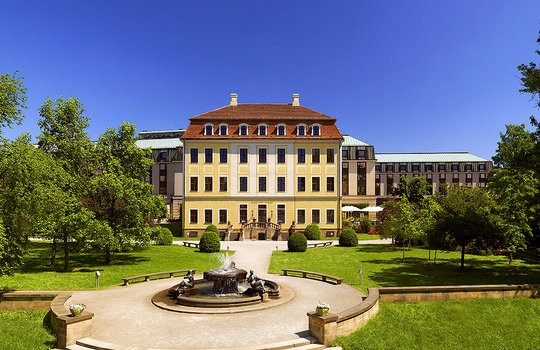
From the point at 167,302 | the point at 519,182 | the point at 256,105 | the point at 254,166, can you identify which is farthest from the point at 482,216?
the point at 256,105

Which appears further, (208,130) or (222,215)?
(208,130)

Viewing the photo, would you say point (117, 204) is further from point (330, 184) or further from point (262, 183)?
point (330, 184)

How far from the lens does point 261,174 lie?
4344 cm

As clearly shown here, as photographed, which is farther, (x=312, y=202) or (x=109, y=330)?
(x=312, y=202)

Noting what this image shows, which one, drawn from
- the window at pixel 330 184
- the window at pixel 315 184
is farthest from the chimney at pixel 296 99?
the window at pixel 330 184

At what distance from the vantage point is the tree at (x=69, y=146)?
72.1 feet

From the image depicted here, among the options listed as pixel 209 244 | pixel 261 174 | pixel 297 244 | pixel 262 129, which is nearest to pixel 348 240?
pixel 297 244

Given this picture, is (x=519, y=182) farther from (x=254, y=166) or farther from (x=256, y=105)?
(x=256, y=105)

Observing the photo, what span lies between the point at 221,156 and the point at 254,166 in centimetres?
422

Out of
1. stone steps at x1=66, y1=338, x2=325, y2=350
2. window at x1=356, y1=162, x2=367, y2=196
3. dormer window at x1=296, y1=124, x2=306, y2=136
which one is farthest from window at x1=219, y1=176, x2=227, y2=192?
stone steps at x1=66, y1=338, x2=325, y2=350

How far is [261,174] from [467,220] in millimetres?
25720

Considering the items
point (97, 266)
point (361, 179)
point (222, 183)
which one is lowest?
point (97, 266)

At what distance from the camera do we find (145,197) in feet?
80.5

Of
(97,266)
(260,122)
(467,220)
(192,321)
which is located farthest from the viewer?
(260,122)
